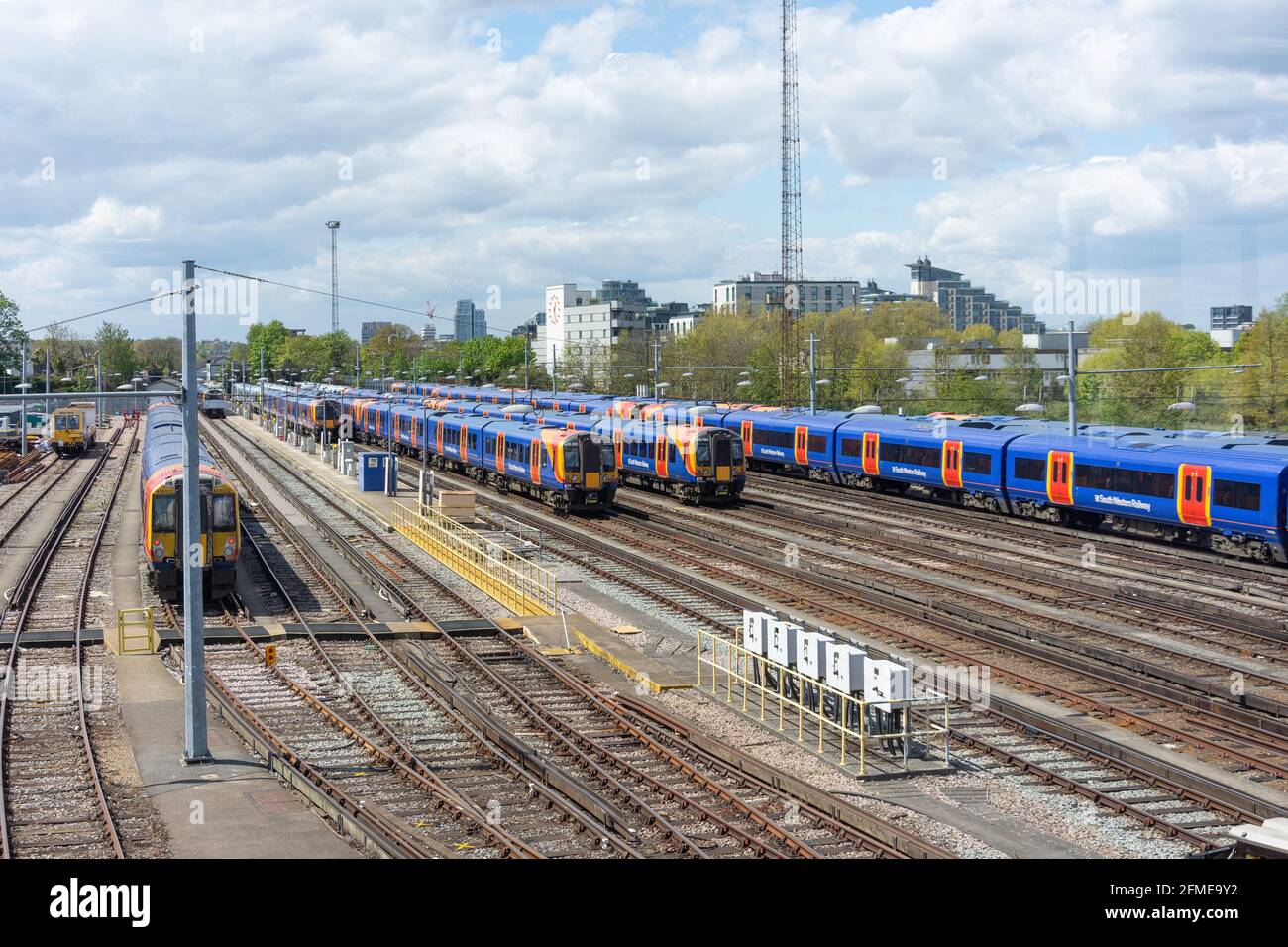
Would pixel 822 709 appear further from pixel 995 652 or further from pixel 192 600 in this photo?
pixel 192 600

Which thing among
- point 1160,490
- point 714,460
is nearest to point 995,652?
point 1160,490

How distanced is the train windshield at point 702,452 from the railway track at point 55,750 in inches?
773

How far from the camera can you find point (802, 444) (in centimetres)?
5034

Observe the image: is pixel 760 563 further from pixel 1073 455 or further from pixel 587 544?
pixel 1073 455

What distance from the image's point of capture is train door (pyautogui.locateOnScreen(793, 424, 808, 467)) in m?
50.0

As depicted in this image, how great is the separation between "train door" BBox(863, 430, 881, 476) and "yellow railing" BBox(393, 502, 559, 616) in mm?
16226

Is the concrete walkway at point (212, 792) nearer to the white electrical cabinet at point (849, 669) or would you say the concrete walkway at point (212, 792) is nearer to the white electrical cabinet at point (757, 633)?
the white electrical cabinet at point (849, 669)

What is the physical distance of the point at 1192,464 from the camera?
3161 centimetres

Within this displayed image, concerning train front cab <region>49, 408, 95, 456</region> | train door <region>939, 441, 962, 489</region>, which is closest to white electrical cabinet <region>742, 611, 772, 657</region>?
train door <region>939, 441, 962, 489</region>

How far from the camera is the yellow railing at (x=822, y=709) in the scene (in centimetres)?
1577

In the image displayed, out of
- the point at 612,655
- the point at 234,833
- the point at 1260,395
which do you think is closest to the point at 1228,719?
the point at 612,655
